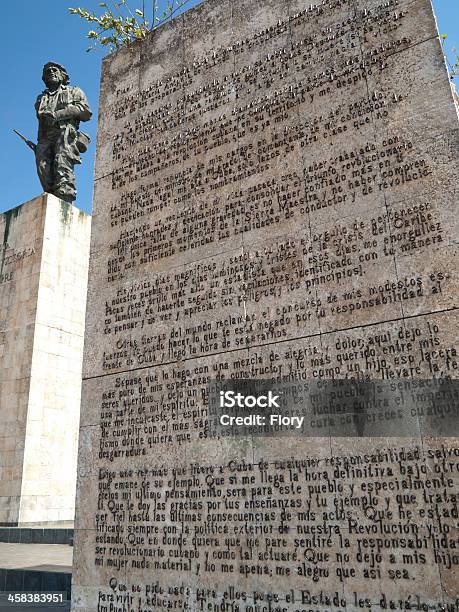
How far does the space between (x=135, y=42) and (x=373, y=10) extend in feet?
12.6

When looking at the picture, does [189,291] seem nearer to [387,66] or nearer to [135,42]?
[387,66]

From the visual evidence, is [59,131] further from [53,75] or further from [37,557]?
[37,557]

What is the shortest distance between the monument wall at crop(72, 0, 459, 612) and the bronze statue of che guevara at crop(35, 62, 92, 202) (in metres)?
9.73

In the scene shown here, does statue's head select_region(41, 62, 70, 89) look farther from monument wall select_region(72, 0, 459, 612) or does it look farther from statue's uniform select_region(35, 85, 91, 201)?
monument wall select_region(72, 0, 459, 612)

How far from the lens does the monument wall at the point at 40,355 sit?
13.4m

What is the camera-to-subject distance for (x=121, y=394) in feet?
21.2

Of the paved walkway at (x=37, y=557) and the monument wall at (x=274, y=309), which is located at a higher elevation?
the monument wall at (x=274, y=309)

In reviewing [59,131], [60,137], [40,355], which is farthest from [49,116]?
[40,355]

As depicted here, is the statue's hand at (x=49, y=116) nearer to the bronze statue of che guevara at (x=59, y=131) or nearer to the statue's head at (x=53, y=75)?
the bronze statue of che guevara at (x=59, y=131)

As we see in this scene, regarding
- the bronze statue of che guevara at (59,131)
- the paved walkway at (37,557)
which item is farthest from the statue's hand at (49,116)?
the paved walkway at (37,557)

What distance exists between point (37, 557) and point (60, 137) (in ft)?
40.6

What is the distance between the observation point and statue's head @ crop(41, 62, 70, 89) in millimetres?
17141

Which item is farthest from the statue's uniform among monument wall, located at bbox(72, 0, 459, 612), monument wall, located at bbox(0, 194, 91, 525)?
monument wall, located at bbox(72, 0, 459, 612)

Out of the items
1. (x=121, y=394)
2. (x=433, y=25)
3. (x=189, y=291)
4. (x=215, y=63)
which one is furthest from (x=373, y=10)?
(x=121, y=394)
